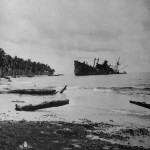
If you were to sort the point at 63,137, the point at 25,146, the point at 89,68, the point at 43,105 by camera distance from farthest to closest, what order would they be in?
1. the point at 89,68
2. the point at 43,105
3. the point at 63,137
4. the point at 25,146

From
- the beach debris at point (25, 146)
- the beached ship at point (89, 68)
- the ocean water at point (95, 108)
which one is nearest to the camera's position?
the beach debris at point (25, 146)

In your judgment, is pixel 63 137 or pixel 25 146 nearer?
pixel 25 146

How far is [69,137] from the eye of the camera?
26.3 feet

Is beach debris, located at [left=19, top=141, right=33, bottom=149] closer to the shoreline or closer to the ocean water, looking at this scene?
the shoreline

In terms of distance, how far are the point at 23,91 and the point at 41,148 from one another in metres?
20.6

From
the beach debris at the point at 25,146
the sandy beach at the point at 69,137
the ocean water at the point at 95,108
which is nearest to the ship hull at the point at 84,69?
the ocean water at the point at 95,108

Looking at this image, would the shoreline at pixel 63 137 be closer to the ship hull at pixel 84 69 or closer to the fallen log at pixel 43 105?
the fallen log at pixel 43 105

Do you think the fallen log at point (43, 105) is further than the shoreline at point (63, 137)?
Yes

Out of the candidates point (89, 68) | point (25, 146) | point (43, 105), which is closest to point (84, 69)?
point (89, 68)

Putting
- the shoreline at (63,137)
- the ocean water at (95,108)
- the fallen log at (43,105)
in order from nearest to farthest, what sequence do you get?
the shoreline at (63,137)
the ocean water at (95,108)
the fallen log at (43,105)

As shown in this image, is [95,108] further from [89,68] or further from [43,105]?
[89,68]

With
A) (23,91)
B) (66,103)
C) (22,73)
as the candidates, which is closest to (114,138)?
(66,103)

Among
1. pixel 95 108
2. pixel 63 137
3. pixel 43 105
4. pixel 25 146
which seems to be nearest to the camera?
pixel 25 146

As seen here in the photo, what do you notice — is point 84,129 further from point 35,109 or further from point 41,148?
point 35,109
